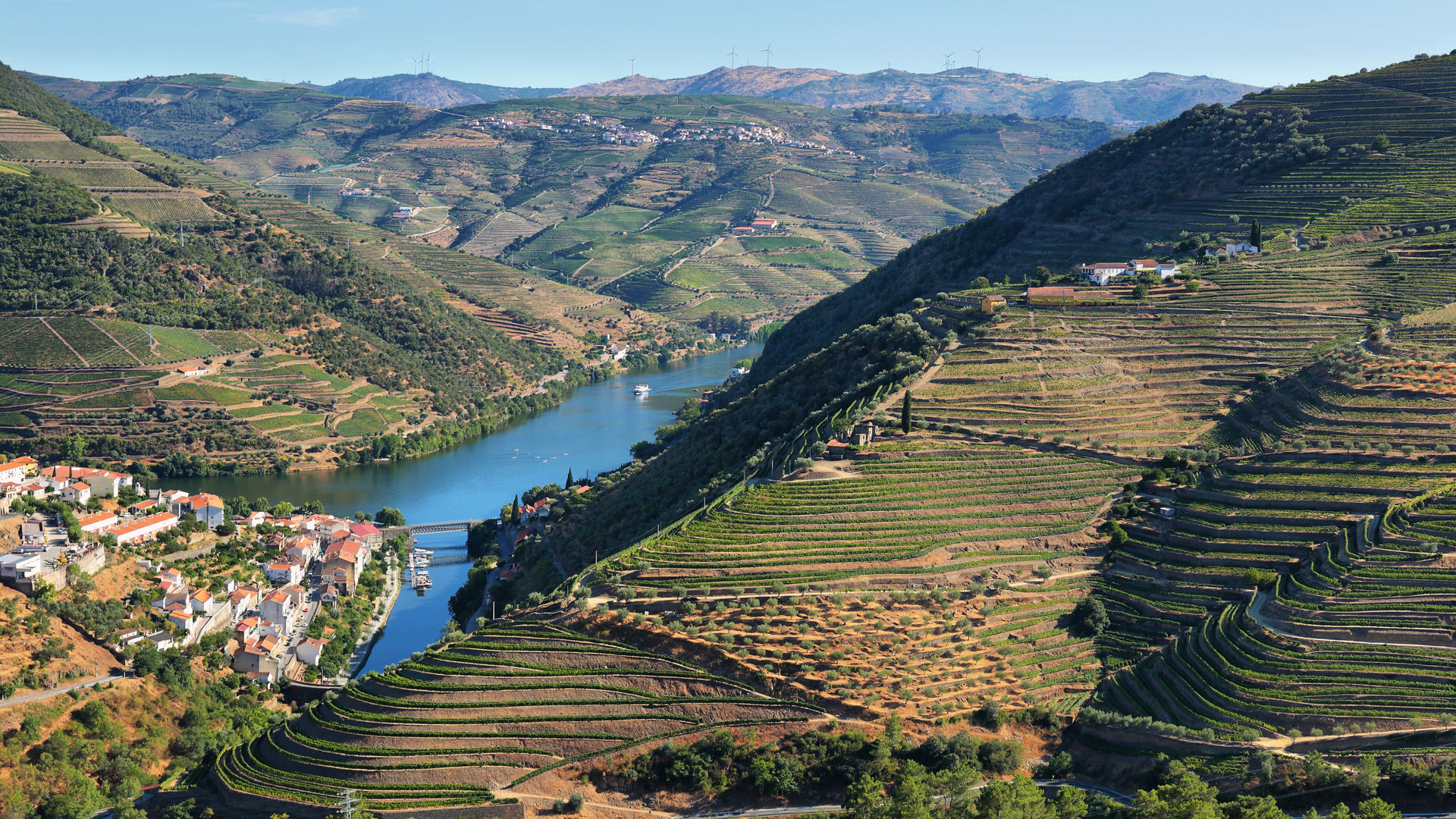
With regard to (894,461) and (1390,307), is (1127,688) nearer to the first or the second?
(894,461)

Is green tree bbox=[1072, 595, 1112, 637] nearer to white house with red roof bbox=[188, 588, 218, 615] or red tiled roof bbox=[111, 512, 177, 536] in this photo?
white house with red roof bbox=[188, 588, 218, 615]

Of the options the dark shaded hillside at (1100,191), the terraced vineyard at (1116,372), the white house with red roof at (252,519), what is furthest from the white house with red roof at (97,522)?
the dark shaded hillside at (1100,191)

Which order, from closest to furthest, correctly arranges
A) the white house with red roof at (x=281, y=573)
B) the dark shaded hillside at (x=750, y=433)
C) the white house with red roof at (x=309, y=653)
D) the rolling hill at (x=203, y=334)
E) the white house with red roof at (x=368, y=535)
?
the dark shaded hillside at (x=750, y=433)
the white house with red roof at (x=309, y=653)
the white house with red roof at (x=281, y=573)
the white house with red roof at (x=368, y=535)
the rolling hill at (x=203, y=334)

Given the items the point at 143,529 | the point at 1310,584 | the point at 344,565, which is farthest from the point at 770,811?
the point at 143,529

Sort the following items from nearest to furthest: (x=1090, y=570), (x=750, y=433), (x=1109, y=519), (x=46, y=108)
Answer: (x=1090, y=570)
(x=1109, y=519)
(x=750, y=433)
(x=46, y=108)

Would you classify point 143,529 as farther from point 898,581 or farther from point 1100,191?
point 1100,191

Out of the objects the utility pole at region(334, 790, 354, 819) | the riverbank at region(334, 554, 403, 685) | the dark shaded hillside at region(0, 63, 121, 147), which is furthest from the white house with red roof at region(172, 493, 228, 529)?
the dark shaded hillside at region(0, 63, 121, 147)

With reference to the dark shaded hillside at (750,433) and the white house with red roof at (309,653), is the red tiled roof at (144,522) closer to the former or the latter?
the white house with red roof at (309,653)
